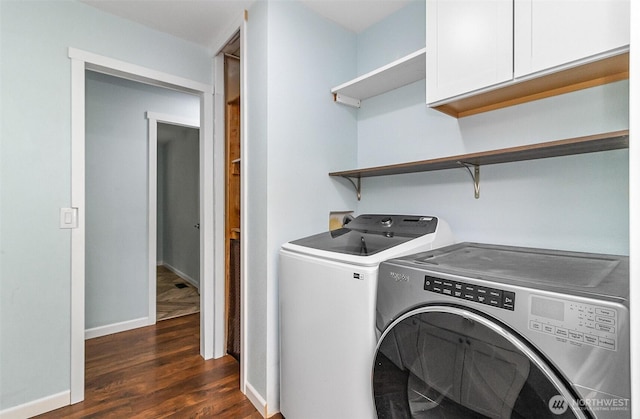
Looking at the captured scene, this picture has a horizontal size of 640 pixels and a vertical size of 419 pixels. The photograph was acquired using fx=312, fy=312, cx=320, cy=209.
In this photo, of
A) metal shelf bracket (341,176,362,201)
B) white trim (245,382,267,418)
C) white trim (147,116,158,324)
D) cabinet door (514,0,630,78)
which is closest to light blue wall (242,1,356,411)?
white trim (245,382,267,418)

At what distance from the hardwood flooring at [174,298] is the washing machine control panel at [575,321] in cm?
328

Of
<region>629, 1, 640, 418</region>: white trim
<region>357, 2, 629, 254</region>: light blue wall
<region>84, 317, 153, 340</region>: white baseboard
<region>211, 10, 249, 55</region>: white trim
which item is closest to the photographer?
<region>629, 1, 640, 418</region>: white trim

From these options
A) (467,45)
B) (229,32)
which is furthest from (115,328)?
(467,45)

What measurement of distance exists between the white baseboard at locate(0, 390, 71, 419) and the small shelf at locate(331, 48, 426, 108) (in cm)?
241

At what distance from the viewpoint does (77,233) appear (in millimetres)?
1860

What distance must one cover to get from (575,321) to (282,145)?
1.45 m

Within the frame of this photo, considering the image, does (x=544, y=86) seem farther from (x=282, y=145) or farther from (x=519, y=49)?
(x=282, y=145)

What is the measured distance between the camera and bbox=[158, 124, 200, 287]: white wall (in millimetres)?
4531

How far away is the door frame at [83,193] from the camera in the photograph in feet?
6.04

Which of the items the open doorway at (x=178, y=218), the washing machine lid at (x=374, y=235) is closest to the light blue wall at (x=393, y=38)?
the washing machine lid at (x=374, y=235)

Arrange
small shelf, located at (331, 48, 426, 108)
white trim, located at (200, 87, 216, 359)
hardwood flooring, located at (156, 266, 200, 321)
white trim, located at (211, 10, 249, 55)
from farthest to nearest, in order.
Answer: hardwood flooring, located at (156, 266, 200, 321)
white trim, located at (200, 87, 216, 359)
white trim, located at (211, 10, 249, 55)
small shelf, located at (331, 48, 426, 108)

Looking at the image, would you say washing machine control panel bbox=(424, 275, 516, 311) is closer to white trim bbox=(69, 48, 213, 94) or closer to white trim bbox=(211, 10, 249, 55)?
white trim bbox=(211, 10, 249, 55)

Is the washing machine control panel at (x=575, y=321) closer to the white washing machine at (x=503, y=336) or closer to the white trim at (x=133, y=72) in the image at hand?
the white washing machine at (x=503, y=336)

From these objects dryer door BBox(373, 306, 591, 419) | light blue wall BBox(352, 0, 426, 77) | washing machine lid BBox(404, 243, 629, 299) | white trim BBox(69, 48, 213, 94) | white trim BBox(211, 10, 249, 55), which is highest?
white trim BBox(211, 10, 249, 55)
